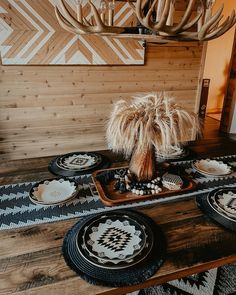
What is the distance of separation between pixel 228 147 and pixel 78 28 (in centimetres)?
130

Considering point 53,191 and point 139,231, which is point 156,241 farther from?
point 53,191

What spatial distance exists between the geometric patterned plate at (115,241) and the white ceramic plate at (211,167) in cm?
62

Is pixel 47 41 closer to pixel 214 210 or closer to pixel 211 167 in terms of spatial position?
pixel 211 167

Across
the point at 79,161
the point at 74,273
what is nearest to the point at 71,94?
the point at 79,161

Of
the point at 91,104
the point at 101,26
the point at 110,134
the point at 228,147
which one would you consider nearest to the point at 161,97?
the point at 110,134

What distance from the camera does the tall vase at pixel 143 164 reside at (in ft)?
3.90

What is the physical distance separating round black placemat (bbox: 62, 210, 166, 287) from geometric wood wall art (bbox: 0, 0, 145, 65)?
2.20 meters

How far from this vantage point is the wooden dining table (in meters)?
0.71

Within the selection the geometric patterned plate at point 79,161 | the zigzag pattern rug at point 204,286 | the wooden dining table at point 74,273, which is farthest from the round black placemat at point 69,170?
the zigzag pattern rug at point 204,286

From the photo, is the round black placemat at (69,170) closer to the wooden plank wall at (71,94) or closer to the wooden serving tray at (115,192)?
the wooden serving tray at (115,192)

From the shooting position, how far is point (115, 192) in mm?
1170

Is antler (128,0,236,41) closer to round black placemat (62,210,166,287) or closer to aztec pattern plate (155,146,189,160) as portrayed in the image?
aztec pattern plate (155,146,189,160)

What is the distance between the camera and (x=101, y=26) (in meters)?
1.13

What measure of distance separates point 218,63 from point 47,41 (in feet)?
13.9
